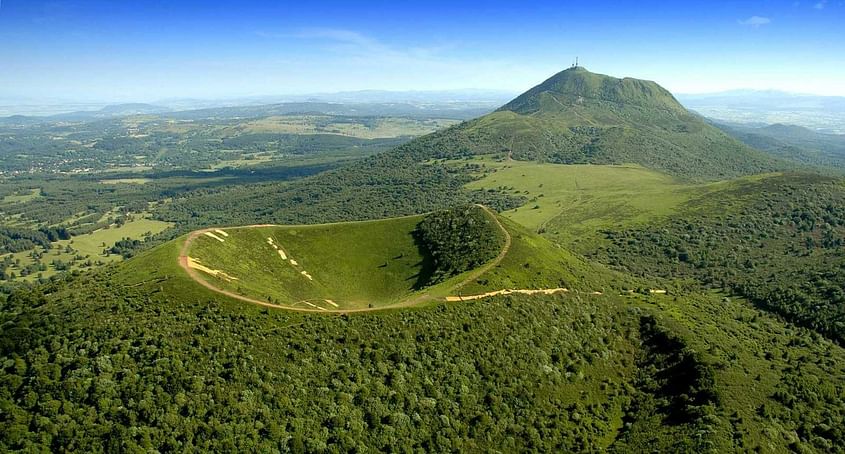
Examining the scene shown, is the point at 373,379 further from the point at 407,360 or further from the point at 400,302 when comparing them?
the point at 400,302

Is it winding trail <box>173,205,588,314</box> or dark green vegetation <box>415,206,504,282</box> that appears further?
dark green vegetation <box>415,206,504,282</box>

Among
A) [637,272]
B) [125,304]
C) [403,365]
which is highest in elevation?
[125,304]

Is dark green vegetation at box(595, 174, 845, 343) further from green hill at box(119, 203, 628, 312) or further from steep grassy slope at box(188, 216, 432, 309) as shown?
steep grassy slope at box(188, 216, 432, 309)

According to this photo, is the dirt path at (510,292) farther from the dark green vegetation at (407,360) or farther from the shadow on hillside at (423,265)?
the shadow on hillside at (423,265)

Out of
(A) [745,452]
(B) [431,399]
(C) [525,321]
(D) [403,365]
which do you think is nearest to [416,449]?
(B) [431,399]

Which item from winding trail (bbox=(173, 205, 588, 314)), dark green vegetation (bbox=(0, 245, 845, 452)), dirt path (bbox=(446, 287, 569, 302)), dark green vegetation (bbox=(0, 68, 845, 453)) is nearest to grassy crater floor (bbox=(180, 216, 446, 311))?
dark green vegetation (bbox=(0, 68, 845, 453))

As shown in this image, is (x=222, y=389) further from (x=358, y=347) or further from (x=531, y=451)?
(x=531, y=451)
